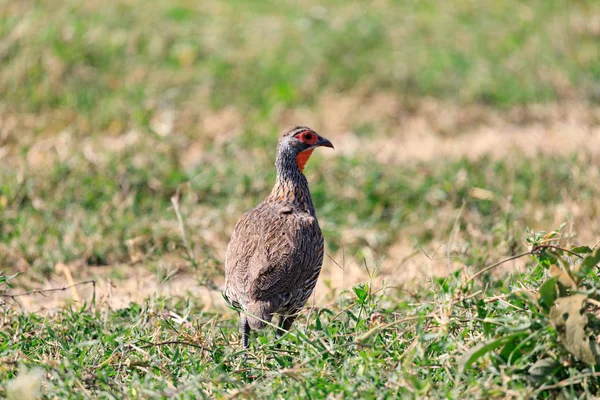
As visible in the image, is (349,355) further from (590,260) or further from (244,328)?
(590,260)

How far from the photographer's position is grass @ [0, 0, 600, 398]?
352 cm

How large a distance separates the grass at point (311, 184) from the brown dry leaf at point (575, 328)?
0.15 feet

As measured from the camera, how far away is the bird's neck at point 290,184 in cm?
501

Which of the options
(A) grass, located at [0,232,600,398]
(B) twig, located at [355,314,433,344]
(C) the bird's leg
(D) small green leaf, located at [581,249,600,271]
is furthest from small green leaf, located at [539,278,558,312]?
(C) the bird's leg

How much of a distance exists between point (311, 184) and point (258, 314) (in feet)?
9.63

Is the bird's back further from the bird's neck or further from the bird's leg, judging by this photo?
the bird's neck

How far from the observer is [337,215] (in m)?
6.72

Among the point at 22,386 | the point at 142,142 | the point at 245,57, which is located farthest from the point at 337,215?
the point at 22,386

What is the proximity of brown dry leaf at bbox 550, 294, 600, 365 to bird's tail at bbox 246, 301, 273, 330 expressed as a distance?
4.58ft

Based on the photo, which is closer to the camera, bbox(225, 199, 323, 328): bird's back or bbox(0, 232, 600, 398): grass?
bbox(0, 232, 600, 398): grass

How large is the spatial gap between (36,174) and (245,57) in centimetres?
327

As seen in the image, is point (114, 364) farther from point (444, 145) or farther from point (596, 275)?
point (444, 145)

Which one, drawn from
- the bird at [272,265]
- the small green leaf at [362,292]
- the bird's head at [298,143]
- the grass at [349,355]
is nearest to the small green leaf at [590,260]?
the grass at [349,355]

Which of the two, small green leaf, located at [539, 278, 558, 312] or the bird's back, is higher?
small green leaf, located at [539, 278, 558, 312]
